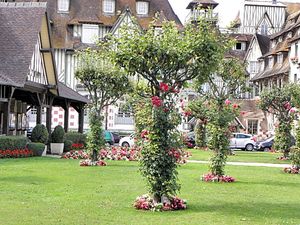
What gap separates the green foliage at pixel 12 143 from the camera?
25438mm

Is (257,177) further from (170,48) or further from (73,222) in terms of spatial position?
(73,222)

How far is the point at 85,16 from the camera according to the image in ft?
176

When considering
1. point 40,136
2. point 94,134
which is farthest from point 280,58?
point 94,134

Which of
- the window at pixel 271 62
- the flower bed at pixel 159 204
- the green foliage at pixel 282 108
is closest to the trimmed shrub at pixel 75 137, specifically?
the green foliage at pixel 282 108

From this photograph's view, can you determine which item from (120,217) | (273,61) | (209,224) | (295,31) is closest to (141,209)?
(120,217)

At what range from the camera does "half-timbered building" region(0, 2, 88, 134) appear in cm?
2680

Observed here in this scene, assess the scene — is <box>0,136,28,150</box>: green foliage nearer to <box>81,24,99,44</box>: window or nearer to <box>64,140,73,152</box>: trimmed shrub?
<box>64,140,73,152</box>: trimmed shrub

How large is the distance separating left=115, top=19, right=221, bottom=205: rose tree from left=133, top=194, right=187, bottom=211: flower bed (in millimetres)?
142

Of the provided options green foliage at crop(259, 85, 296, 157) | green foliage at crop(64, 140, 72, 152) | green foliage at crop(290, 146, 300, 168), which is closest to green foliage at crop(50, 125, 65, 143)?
green foliage at crop(64, 140, 72, 152)

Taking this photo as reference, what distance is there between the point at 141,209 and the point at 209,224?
6.66 feet

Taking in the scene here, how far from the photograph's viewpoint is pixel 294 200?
13.9 meters

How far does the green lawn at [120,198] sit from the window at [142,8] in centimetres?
3578

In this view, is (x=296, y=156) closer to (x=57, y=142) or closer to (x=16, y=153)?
(x=16, y=153)

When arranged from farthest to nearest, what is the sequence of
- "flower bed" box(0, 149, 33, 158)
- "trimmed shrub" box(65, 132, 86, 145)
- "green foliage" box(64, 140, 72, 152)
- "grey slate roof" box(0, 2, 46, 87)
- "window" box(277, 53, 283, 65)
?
1. "window" box(277, 53, 283, 65)
2. "trimmed shrub" box(65, 132, 86, 145)
3. "green foliage" box(64, 140, 72, 152)
4. "grey slate roof" box(0, 2, 46, 87)
5. "flower bed" box(0, 149, 33, 158)
